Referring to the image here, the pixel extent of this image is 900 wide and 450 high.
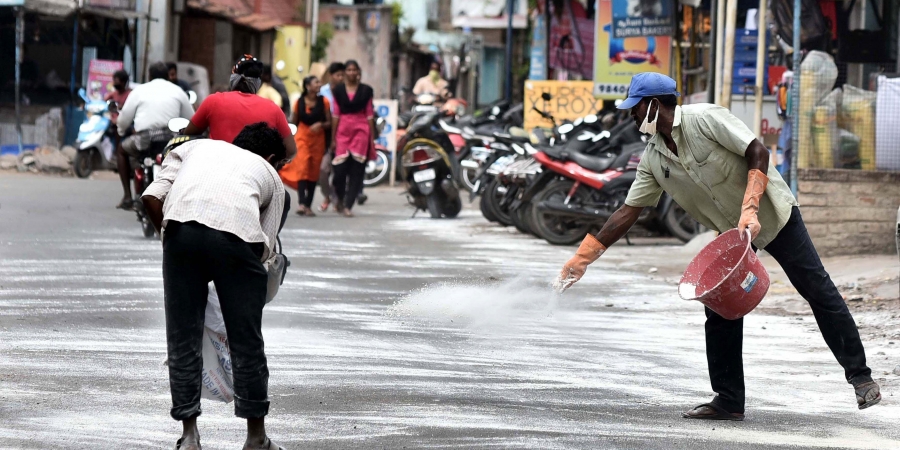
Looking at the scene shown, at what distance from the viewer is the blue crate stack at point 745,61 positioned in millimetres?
14195

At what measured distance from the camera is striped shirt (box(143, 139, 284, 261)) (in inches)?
187

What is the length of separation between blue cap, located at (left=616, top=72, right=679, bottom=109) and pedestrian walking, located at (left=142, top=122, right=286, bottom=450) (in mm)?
1692

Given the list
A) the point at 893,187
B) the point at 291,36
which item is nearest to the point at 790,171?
the point at 893,187

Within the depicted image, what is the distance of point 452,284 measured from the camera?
10.3m

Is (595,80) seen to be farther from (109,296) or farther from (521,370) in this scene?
(521,370)

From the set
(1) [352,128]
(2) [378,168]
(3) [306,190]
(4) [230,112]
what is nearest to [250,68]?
Result: (4) [230,112]

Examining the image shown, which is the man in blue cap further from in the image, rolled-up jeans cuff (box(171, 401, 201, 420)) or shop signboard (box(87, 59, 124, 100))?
shop signboard (box(87, 59, 124, 100))

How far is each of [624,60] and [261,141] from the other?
46.6 ft

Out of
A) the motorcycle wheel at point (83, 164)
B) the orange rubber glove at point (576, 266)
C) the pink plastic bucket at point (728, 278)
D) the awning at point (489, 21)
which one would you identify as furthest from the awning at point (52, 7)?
the pink plastic bucket at point (728, 278)

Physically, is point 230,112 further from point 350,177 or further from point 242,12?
point 242,12

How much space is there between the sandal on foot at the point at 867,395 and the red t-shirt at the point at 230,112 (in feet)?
15.2

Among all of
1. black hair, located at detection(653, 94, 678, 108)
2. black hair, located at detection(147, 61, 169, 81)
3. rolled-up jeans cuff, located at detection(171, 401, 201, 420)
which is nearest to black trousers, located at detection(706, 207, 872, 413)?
black hair, located at detection(653, 94, 678, 108)

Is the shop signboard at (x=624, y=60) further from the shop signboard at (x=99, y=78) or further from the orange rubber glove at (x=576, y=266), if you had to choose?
the orange rubber glove at (x=576, y=266)

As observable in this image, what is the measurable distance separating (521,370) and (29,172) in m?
17.1
